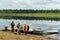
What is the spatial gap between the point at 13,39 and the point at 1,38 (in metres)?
1.55

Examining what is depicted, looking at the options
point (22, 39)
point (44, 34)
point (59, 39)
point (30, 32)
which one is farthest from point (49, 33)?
point (22, 39)

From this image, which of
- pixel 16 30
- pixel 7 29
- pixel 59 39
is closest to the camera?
pixel 59 39

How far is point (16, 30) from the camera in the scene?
40719 mm

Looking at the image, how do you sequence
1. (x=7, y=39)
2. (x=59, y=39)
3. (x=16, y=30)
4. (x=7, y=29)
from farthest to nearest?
(x=7, y=29)
(x=16, y=30)
(x=59, y=39)
(x=7, y=39)

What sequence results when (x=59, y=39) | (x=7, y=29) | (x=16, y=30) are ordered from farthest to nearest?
1. (x=7, y=29)
2. (x=16, y=30)
3. (x=59, y=39)

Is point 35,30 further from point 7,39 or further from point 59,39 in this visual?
point 7,39

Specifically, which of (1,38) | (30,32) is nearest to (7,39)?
(1,38)

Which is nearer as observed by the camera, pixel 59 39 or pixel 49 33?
pixel 59 39

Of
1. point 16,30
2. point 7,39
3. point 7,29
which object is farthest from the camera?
point 7,29

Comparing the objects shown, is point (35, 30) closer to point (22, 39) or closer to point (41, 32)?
point (41, 32)

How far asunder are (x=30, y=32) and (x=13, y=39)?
38.0 feet

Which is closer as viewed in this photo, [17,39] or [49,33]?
[17,39]

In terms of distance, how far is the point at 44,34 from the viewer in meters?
42.6

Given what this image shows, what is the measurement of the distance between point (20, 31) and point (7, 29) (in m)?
3.42
